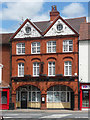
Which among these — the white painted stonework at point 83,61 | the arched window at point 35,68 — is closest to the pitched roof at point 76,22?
the white painted stonework at point 83,61

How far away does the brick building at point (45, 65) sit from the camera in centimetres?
3675

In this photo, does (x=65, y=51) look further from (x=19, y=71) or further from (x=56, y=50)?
(x=19, y=71)

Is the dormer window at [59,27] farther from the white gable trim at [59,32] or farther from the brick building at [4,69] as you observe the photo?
the brick building at [4,69]

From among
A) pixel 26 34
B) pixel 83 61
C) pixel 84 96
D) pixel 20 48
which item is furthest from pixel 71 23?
pixel 84 96

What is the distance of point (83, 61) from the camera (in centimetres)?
3628

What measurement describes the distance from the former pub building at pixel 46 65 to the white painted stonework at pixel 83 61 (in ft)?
2.24

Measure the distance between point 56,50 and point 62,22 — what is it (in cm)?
415

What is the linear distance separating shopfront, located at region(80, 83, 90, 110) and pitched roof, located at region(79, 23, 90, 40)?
261 inches

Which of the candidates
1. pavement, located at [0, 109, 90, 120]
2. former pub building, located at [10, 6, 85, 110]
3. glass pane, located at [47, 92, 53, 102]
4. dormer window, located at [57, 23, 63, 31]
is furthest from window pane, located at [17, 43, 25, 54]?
pavement, located at [0, 109, 90, 120]

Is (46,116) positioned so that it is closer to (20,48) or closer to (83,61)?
(83,61)

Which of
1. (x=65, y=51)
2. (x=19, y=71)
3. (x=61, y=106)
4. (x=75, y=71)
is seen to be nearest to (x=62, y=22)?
(x=65, y=51)

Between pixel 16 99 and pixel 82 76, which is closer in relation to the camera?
pixel 82 76

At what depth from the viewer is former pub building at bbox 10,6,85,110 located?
36750 mm

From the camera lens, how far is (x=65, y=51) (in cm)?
3709
